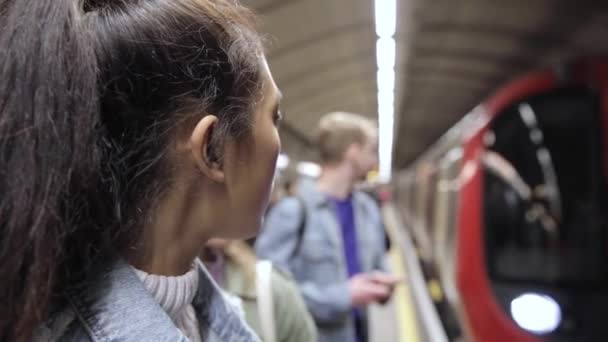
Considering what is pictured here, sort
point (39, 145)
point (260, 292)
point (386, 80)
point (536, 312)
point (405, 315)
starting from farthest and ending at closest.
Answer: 1. point (386, 80)
2. point (405, 315)
3. point (536, 312)
4. point (260, 292)
5. point (39, 145)

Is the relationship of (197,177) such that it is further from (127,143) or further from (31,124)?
(31,124)

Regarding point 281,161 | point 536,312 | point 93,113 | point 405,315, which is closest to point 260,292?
point 93,113

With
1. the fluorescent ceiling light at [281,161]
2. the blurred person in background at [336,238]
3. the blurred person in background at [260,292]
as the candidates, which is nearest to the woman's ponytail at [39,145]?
the fluorescent ceiling light at [281,161]

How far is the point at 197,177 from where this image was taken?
910mm

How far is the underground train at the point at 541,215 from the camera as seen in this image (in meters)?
3.87

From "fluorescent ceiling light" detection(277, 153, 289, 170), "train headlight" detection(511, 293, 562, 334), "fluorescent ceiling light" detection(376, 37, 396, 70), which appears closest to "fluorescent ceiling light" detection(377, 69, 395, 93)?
"fluorescent ceiling light" detection(376, 37, 396, 70)

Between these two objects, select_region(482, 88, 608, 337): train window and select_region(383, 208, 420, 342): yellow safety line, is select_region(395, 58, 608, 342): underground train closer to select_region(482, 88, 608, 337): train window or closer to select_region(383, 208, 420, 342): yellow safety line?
select_region(482, 88, 608, 337): train window

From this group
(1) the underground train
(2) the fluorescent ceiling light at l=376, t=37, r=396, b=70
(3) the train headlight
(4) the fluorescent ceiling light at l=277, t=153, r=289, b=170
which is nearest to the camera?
(4) the fluorescent ceiling light at l=277, t=153, r=289, b=170

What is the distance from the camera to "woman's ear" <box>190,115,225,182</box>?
88 centimetres

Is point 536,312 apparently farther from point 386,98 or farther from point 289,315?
point 386,98

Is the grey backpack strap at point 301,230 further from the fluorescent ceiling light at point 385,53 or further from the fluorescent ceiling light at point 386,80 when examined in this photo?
the fluorescent ceiling light at point 386,80

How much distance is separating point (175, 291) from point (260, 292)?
2.40ft

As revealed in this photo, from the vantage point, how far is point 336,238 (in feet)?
8.43

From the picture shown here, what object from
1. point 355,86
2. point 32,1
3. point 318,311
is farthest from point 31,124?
point 355,86
